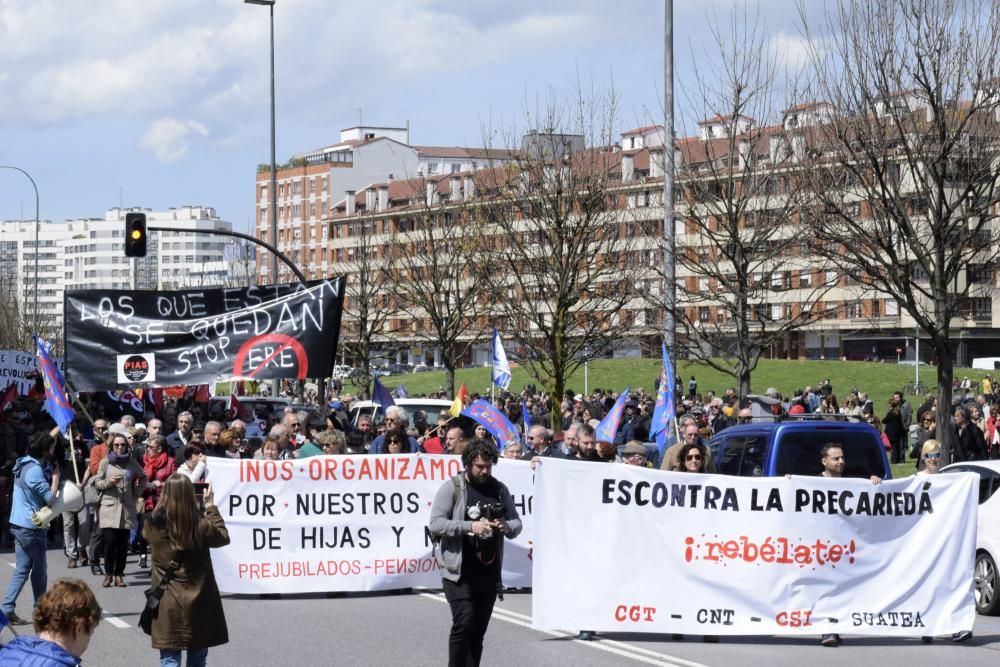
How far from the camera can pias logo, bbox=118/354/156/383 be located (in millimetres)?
16766

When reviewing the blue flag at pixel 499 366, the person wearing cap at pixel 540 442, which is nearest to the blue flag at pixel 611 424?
the person wearing cap at pixel 540 442

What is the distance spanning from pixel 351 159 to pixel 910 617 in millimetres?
130489

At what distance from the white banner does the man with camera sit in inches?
825

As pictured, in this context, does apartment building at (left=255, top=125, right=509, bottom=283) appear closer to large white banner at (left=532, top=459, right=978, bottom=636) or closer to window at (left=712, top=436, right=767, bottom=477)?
window at (left=712, top=436, right=767, bottom=477)

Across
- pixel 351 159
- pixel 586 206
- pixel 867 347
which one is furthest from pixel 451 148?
pixel 586 206

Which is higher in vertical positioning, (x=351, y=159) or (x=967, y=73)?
(x=351, y=159)

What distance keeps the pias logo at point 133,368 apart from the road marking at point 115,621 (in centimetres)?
392

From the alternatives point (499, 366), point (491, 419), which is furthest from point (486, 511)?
point (499, 366)

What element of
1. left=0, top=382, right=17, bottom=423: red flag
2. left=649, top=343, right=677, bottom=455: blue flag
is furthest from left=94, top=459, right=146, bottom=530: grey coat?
left=0, top=382, right=17, bottom=423: red flag

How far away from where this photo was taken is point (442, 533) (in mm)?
8812

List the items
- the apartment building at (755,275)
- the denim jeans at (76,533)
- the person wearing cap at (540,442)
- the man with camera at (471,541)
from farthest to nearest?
the apartment building at (755,275) < the denim jeans at (76,533) < the person wearing cap at (540,442) < the man with camera at (471,541)

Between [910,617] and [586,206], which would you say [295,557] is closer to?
[910,617]

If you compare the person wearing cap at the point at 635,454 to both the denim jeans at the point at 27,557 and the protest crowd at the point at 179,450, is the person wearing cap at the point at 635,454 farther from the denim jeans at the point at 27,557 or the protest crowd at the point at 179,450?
the denim jeans at the point at 27,557

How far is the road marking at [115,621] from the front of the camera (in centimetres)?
1265
